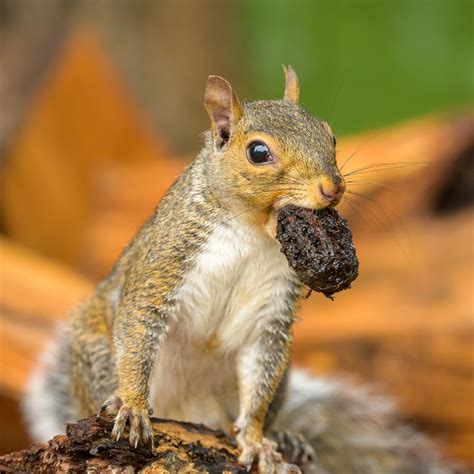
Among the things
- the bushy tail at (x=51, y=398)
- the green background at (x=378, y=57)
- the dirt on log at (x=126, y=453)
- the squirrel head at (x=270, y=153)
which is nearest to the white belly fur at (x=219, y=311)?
the squirrel head at (x=270, y=153)

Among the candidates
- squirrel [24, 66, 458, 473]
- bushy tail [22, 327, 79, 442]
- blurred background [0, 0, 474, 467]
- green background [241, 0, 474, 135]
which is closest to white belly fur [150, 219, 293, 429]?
squirrel [24, 66, 458, 473]

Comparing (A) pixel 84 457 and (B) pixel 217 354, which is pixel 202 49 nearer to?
(B) pixel 217 354

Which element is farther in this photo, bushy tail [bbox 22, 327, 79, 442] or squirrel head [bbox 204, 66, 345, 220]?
bushy tail [bbox 22, 327, 79, 442]

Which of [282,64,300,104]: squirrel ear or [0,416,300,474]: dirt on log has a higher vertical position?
[282,64,300,104]: squirrel ear

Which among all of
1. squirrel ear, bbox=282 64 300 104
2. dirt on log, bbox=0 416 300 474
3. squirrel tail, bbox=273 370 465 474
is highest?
squirrel ear, bbox=282 64 300 104

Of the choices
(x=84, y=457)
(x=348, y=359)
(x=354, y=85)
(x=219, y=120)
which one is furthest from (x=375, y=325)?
(x=354, y=85)

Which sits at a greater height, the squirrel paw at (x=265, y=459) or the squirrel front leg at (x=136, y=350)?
the squirrel front leg at (x=136, y=350)

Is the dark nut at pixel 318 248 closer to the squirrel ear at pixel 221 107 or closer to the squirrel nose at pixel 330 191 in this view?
the squirrel nose at pixel 330 191

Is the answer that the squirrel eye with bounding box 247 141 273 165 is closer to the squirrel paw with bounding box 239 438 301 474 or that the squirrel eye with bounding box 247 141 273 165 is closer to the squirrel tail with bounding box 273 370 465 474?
the squirrel paw with bounding box 239 438 301 474
